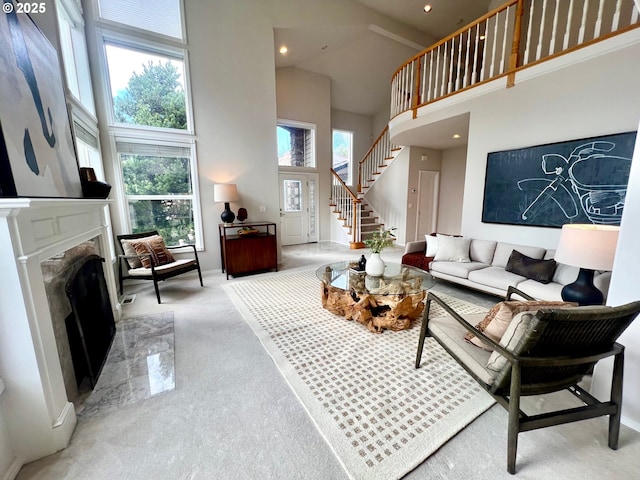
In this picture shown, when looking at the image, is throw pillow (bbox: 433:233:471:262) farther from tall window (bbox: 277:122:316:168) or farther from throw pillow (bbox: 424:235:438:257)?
tall window (bbox: 277:122:316:168)

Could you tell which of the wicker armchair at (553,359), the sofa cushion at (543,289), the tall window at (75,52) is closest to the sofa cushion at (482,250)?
the sofa cushion at (543,289)

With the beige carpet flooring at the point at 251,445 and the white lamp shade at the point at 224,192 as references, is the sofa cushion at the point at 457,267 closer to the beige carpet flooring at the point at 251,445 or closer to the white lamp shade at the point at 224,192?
the beige carpet flooring at the point at 251,445

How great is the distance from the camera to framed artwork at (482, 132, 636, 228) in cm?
274

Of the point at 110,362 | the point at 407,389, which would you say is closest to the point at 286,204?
the point at 110,362

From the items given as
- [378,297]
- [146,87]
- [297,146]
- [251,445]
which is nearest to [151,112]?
[146,87]

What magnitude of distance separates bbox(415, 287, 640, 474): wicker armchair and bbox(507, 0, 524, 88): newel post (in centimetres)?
344

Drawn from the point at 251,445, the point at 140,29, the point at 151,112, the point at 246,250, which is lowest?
the point at 251,445

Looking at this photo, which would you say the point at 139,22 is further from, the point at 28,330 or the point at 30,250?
the point at 28,330

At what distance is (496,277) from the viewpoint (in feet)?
10.1

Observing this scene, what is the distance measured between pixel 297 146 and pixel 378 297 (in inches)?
220

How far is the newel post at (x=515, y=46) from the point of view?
10.7ft

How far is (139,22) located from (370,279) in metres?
4.71

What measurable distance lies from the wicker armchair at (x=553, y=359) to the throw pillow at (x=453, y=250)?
2.37 m

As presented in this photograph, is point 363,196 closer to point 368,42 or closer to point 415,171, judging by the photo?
point 415,171
